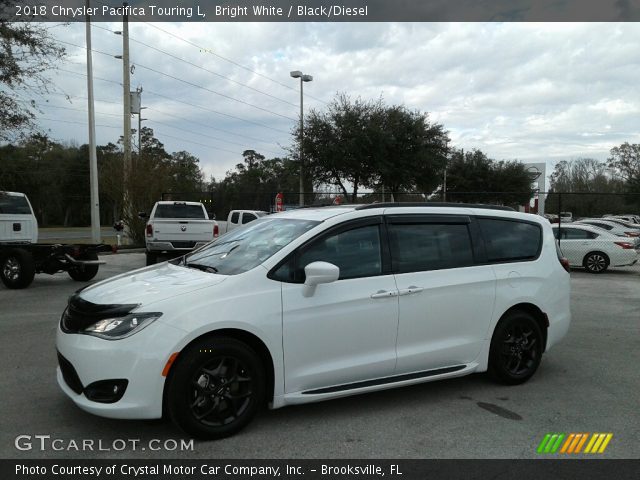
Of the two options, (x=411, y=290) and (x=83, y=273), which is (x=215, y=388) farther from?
(x=83, y=273)

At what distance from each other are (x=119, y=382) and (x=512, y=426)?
2.98m

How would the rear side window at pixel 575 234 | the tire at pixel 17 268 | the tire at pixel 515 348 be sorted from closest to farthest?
the tire at pixel 515 348 → the tire at pixel 17 268 → the rear side window at pixel 575 234

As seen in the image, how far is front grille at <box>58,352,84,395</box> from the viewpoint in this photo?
3.79 m

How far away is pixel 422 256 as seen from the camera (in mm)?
4785

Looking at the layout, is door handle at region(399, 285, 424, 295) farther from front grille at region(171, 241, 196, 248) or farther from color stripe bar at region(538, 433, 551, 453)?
front grille at region(171, 241, 196, 248)

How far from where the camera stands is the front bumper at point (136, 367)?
141 inches

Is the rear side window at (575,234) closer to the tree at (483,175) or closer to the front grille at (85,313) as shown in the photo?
the front grille at (85,313)

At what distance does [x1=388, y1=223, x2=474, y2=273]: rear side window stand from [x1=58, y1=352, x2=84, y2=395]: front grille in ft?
8.47

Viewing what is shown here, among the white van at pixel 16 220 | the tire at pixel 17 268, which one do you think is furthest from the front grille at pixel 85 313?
the white van at pixel 16 220

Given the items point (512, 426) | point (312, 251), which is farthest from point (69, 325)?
point (512, 426)

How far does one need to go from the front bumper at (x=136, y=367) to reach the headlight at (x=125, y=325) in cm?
4

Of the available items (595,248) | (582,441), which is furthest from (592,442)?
(595,248)
